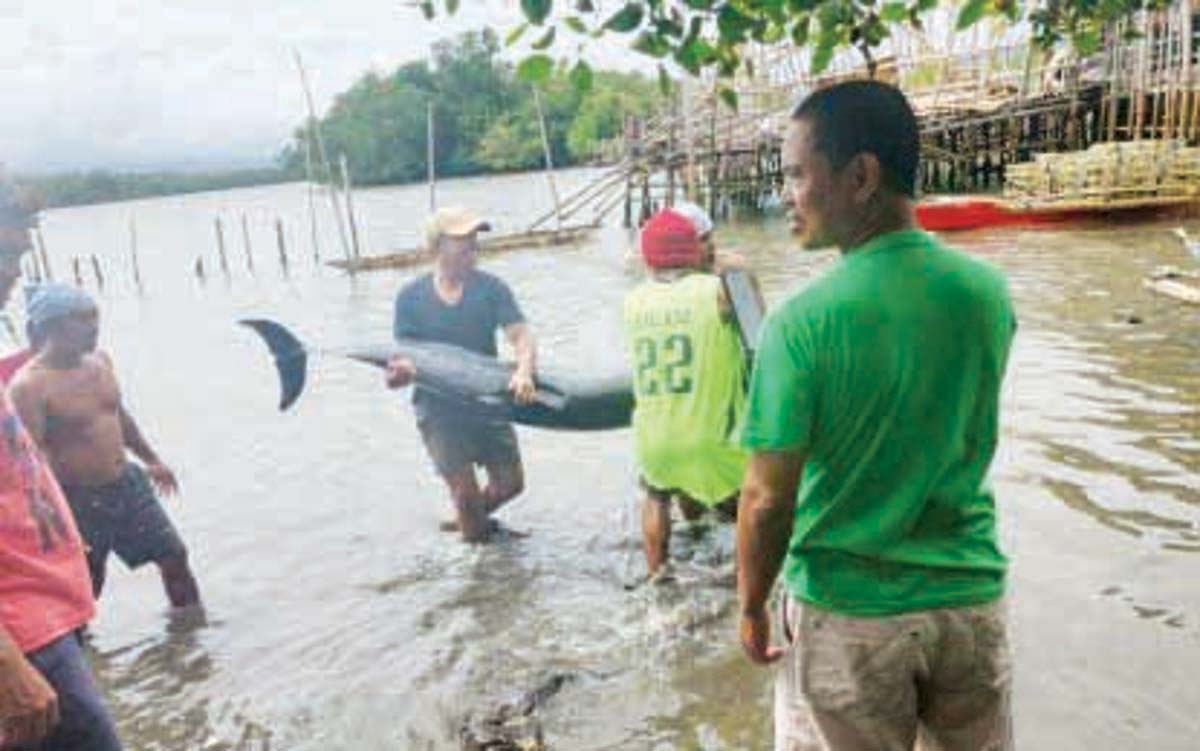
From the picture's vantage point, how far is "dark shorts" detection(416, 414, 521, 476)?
6457 millimetres

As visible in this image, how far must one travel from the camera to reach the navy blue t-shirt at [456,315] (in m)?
6.35

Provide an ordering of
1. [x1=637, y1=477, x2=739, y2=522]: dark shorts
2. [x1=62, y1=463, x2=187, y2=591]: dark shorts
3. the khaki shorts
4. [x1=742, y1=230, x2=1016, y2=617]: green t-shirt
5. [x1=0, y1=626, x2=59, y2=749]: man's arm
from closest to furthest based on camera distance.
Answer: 1. [x1=742, y1=230, x2=1016, y2=617]: green t-shirt
2. the khaki shorts
3. [x1=0, y1=626, x2=59, y2=749]: man's arm
4. [x1=637, y1=477, x2=739, y2=522]: dark shorts
5. [x1=62, y1=463, x2=187, y2=591]: dark shorts

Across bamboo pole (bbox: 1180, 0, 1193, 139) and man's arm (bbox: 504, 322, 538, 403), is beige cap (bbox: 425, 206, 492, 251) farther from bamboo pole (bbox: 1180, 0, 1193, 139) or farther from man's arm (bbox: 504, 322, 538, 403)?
bamboo pole (bbox: 1180, 0, 1193, 139)

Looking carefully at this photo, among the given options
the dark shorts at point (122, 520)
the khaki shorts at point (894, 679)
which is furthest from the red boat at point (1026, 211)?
the khaki shorts at point (894, 679)

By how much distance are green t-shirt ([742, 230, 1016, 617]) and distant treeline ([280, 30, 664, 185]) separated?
10104 centimetres

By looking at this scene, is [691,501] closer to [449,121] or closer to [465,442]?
[465,442]

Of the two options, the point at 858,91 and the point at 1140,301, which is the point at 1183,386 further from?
the point at 858,91

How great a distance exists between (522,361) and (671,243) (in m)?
1.51

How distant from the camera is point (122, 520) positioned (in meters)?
5.51

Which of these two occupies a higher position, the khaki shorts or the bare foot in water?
the khaki shorts

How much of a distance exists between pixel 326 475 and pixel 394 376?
395 centimetres

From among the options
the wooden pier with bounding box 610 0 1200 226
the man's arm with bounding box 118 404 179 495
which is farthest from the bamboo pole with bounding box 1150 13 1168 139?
the man's arm with bounding box 118 404 179 495

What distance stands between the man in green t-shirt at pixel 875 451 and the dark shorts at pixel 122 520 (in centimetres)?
412

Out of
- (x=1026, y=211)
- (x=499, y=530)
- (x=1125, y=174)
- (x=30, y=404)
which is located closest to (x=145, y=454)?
(x=30, y=404)
